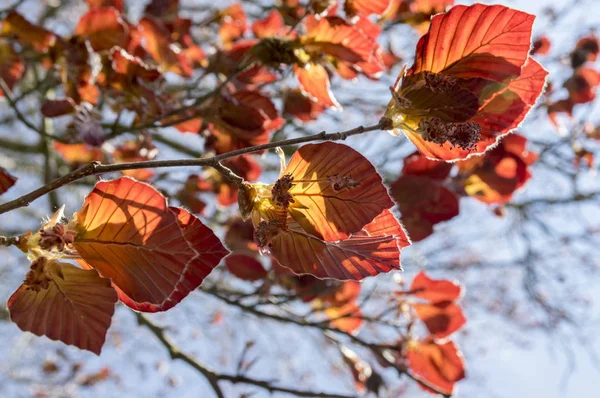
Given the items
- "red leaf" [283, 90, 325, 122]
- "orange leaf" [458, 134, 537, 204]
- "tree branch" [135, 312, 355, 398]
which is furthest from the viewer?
"red leaf" [283, 90, 325, 122]

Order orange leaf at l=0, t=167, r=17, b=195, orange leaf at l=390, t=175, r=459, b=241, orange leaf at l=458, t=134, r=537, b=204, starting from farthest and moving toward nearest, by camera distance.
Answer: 1. orange leaf at l=458, t=134, r=537, b=204
2. orange leaf at l=390, t=175, r=459, b=241
3. orange leaf at l=0, t=167, r=17, b=195

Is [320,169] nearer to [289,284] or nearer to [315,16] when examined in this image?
[315,16]

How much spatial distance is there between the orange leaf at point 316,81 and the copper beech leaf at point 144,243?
0.63 metres

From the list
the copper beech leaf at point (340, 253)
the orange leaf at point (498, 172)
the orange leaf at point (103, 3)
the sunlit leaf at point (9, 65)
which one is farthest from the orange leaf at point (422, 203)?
the sunlit leaf at point (9, 65)

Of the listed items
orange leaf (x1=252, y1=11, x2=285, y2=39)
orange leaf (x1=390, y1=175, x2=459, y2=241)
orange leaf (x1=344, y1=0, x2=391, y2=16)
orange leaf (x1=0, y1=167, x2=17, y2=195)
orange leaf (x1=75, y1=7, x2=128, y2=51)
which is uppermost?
orange leaf (x1=344, y1=0, x2=391, y2=16)

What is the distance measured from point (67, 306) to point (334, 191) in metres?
0.41

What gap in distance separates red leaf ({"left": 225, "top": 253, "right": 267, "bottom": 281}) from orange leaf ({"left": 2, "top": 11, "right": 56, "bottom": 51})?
813mm

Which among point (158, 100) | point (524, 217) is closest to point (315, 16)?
point (158, 100)

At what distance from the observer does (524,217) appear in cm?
316

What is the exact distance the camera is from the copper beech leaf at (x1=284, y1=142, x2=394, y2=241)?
2.37 feet

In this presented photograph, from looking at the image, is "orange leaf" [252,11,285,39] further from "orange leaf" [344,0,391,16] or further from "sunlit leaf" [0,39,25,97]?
"sunlit leaf" [0,39,25,97]

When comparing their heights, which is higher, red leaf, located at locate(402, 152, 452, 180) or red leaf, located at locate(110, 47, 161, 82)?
red leaf, located at locate(110, 47, 161, 82)

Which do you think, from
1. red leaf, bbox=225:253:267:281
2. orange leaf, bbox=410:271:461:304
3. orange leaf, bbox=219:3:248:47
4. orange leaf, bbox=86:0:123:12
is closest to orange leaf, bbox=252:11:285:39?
orange leaf, bbox=219:3:248:47

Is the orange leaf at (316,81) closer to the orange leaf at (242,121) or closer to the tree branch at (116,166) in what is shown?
the orange leaf at (242,121)
